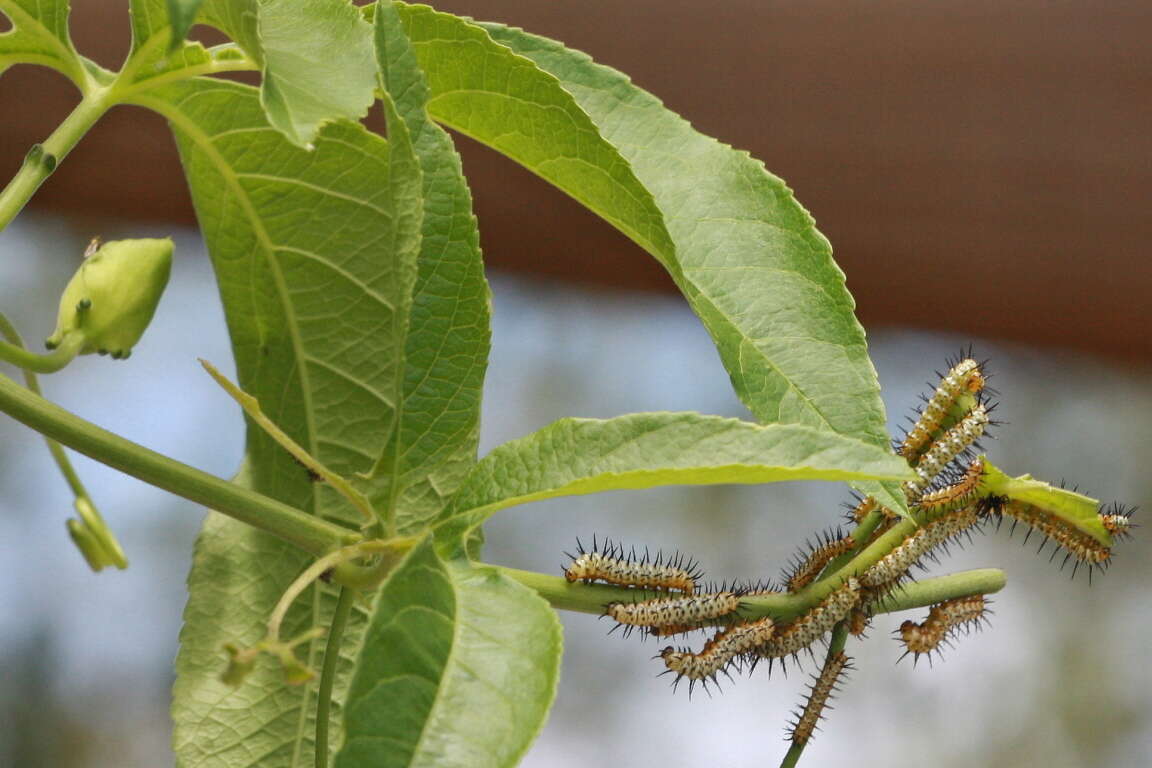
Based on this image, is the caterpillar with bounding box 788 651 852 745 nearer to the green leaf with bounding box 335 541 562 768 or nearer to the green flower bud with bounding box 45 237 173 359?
the green leaf with bounding box 335 541 562 768

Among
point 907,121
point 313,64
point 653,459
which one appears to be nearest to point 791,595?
point 653,459

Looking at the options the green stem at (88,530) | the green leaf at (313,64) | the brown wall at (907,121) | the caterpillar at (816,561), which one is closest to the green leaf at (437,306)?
the green leaf at (313,64)

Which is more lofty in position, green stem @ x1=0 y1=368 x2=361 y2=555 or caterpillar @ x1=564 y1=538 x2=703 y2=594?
caterpillar @ x1=564 y1=538 x2=703 y2=594

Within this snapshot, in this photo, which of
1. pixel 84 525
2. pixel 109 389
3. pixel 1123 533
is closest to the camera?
pixel 1123 533

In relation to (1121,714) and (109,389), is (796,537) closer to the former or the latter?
(1121,714)

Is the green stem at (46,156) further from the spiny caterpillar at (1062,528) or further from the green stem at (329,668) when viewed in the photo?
the spiny caterpillar at (1062,528)

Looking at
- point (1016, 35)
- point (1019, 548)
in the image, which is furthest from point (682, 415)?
point (1019, 548)

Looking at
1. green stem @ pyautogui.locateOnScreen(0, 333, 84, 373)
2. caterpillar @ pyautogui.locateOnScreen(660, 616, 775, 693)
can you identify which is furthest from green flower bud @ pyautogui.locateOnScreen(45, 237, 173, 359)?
Answer: caterpillar @ pyautogui.locateOnScreen(660, 616, 775, 693)

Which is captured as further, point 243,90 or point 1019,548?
point 1019,548
